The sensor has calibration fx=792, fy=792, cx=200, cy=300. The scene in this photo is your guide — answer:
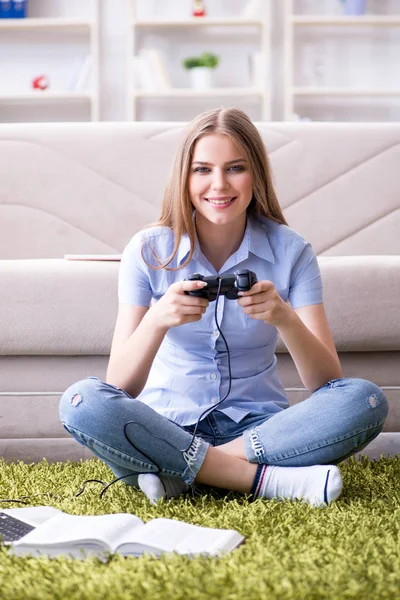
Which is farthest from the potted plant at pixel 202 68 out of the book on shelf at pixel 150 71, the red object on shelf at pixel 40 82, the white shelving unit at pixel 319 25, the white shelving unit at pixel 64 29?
the red object on shelf at pixel 40 82

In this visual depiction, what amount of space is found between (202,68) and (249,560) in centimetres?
366

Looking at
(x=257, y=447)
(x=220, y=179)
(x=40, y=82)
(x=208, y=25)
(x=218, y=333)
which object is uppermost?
(x=208, y=25)

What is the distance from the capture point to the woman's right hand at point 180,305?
1271mm

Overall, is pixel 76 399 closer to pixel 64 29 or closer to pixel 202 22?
pixel 202 22

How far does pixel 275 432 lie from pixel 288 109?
10.5ft

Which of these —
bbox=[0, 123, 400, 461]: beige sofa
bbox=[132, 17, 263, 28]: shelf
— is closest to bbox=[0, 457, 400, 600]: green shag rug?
bbox=[0, 123, 400, 461]: beige sofa

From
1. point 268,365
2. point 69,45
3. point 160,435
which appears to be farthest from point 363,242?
point 69,45

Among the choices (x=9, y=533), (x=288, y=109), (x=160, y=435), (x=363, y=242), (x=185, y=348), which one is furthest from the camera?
(x=288, y=109)

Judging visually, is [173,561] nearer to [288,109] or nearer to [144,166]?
[144,166]

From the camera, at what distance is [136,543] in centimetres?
99

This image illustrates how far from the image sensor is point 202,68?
4262 mm

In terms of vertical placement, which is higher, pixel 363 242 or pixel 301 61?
pixel 301 61

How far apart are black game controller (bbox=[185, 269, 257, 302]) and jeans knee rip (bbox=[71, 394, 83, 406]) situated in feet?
0.81

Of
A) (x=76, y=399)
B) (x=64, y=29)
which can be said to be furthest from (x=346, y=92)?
(x=76, y=399)
